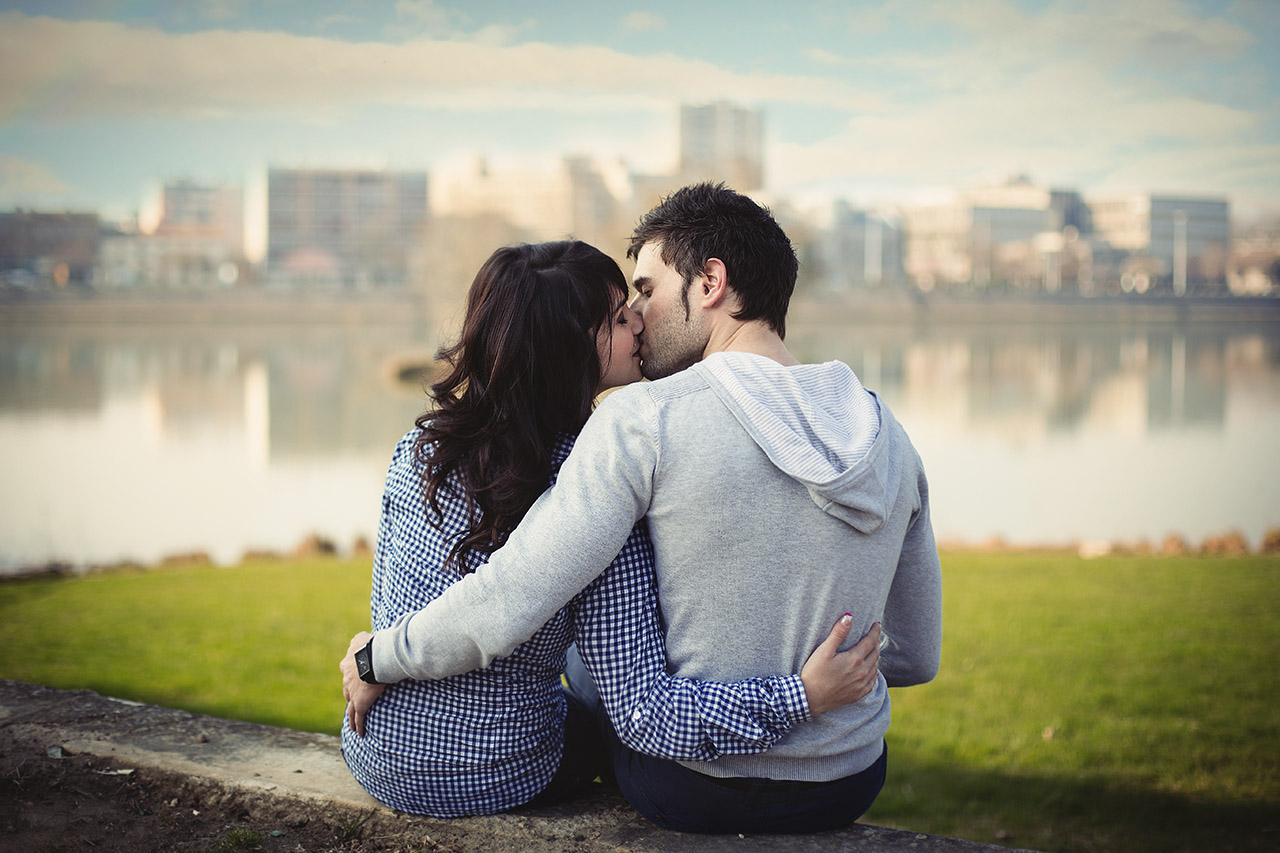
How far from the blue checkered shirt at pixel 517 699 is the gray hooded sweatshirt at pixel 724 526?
5cm

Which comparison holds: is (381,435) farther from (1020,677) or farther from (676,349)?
(676,349)

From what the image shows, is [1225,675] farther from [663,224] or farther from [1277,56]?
[1277,56]

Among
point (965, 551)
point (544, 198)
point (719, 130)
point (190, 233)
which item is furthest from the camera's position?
point (190, 233)

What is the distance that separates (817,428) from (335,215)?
63756 mm

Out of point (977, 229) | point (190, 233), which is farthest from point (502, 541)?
point (190, 233)

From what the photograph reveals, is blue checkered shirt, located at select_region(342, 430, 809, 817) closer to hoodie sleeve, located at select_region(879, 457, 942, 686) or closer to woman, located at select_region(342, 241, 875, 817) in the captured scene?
woman, located at select_region(342, 241, 875, 817)

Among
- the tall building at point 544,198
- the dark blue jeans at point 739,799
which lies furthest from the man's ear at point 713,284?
the tall building at point 544,198

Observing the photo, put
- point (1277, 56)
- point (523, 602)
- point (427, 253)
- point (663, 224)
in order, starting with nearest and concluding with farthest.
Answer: point (523, 602) → point (663, 224) → point (1277, 56) → point (427, 253)

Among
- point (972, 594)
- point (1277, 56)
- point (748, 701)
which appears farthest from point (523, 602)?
point (1277, 56)

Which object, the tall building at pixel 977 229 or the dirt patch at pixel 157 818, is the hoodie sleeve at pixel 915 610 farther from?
the tall building at pixel 977 229

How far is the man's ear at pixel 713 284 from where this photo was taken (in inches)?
63.9

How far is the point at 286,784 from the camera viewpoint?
1864mm

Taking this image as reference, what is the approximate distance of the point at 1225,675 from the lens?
4262 mm

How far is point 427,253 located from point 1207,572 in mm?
24666
